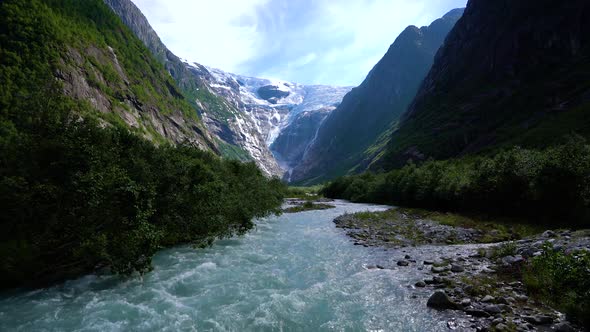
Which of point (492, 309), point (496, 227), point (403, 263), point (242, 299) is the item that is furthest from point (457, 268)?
point (496, 227)

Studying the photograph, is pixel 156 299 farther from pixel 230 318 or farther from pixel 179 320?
pixel 230 318

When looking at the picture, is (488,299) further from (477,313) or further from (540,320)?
(540,320)

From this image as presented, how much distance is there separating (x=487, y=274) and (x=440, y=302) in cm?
550

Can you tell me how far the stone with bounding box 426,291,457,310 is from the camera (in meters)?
14.6

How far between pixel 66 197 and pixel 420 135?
197 meters

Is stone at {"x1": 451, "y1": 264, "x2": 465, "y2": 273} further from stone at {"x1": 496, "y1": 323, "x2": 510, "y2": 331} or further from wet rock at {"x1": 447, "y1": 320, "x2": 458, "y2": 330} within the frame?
stone at {"x1": 496, "y1": 323, "x2": 510, "y2": 331}

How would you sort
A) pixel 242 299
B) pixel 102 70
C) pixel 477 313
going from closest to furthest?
pixel 477 313
pixel 242 299
pixel 102 70

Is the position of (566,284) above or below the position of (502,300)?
above

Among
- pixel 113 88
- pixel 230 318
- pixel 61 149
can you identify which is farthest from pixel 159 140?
pixel 230 318

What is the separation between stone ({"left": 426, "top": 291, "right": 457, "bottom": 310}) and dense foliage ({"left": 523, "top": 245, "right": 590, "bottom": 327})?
389cm

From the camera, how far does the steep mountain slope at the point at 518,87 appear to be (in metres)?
119

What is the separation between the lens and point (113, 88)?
139 meters

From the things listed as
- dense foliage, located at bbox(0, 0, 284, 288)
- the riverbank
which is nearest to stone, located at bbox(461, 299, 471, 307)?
the riverbank

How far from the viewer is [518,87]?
518ft
